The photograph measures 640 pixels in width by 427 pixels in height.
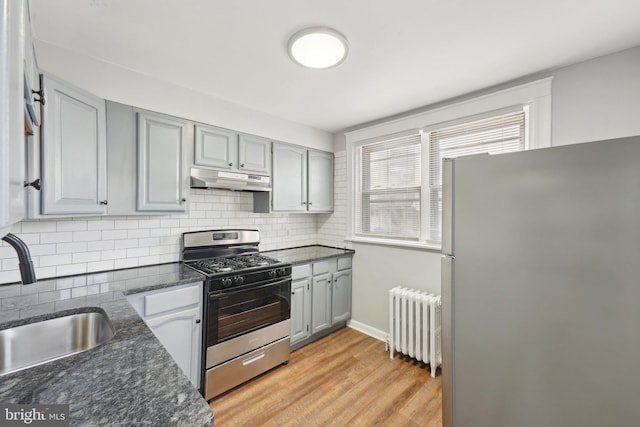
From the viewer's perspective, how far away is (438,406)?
2.05 metres

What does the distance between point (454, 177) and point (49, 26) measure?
99.7 inches

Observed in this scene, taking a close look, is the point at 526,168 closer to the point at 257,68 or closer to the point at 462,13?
the point at 462,13

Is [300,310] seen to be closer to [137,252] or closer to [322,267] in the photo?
[322,267]

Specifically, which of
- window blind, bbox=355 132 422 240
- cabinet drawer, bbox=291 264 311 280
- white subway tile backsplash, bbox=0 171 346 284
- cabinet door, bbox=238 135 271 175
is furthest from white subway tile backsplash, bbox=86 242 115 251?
window blind, bbox=355 132 422 240

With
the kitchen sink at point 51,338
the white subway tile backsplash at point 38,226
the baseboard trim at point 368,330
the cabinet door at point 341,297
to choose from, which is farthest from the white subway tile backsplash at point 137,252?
the baseboard trim at point 368,330

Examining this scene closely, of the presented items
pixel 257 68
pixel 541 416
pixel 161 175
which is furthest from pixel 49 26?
pixel 541 416

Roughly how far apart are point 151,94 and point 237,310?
1.89 meters

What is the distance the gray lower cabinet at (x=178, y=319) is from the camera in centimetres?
181

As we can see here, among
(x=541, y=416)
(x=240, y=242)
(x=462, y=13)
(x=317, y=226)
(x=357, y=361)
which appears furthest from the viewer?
(x=317, y=226)

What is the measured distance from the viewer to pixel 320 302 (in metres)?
3.03

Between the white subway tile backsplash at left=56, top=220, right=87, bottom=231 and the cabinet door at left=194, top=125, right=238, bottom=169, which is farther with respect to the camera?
the cabinet door at left=194, top=125, right=238, bottom=169

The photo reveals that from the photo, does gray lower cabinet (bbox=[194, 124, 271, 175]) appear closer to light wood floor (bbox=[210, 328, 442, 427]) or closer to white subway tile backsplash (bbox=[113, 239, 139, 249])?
white subway tile backsplash (bbox=[113, 239, 139, 249])

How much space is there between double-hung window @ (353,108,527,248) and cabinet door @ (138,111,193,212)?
200 centimetres

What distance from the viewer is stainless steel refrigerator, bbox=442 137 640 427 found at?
3.40ft
